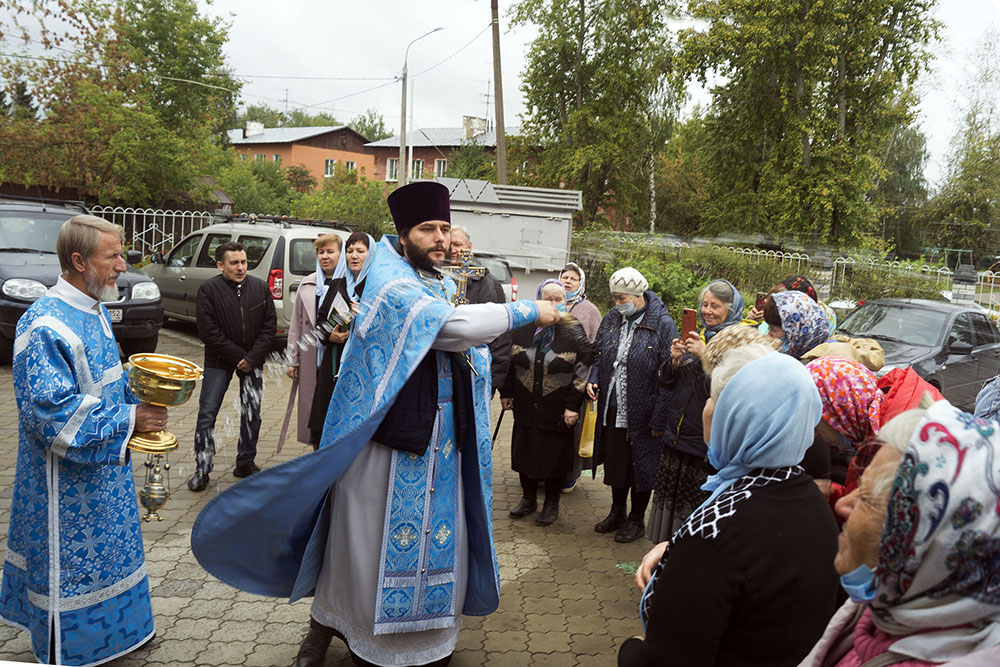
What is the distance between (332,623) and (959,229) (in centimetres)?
3653

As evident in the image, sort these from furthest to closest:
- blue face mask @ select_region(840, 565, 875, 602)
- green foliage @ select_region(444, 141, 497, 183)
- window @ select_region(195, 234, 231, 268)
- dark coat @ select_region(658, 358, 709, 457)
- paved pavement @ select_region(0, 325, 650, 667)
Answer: green foliage @ select_region(444, 141, 497, 183) < window @ select_region(195, 234, 231, 268) < dark coat @ select_region(658, 358, 709, 457) < paved pavement @ select_region(0, 325, 650, 667) < blue face mask @ select_region(840, 565, 875, 602)

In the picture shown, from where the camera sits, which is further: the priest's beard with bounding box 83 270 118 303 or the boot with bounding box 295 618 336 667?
the boot with bounding box 295 618 336 667

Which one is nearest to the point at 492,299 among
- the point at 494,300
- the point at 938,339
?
the point at 494,300

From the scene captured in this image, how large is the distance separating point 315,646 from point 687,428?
91.8 inches

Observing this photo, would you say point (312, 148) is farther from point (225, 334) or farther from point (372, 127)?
point (225, 334)

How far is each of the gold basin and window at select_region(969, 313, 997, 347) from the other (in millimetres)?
11073

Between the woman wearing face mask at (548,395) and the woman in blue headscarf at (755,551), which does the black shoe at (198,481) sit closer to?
the woman wearing face mask at (548,395)

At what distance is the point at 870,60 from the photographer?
71.2 ft

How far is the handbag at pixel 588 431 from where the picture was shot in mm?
6043

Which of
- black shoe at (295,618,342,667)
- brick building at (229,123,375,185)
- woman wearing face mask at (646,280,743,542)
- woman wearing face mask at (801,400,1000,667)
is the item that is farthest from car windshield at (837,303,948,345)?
brick building at (229,123,375,185)

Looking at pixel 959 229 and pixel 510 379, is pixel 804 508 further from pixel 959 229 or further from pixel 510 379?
pixel 959 229

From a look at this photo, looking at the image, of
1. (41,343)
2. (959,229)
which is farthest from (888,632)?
(959,229)

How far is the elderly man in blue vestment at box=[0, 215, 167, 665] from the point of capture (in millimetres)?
2969

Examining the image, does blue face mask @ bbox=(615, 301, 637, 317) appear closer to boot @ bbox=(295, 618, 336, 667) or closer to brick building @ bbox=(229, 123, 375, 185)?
boot @ bbox=(295, 618, 336, 667)
